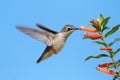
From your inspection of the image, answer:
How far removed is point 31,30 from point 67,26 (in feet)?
3.20

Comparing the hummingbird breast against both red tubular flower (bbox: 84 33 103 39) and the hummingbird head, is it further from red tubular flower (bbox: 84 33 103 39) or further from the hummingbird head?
red tubular flower (bbox: 84 33 103 39)

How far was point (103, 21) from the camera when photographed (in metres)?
5.07

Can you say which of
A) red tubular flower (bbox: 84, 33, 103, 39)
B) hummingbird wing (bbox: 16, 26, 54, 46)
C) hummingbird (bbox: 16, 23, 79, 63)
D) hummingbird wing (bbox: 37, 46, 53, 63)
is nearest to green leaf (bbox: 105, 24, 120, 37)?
red tubular flower (bbox: 84, 33, 103, 39)

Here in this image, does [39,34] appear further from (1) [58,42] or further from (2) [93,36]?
(2) [93,36]

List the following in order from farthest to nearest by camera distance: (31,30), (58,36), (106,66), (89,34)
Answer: (58,36), (31,30), (89,34), (106,66)

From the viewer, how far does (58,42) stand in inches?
288

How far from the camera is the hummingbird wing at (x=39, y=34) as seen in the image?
21.7 feet

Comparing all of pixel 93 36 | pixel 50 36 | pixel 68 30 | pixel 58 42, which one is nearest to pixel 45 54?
Answer: pixel 50 36

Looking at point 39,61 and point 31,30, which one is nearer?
point 31,30

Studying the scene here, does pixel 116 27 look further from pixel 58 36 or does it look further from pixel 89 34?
pixel 58 36

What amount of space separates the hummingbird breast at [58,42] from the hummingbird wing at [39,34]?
14cm

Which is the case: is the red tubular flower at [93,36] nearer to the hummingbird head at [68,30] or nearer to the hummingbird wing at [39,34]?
the hummingbird head at [68,30]

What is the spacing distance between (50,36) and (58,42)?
387mm

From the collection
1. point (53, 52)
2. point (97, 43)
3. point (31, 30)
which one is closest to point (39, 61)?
point (53, 52)
